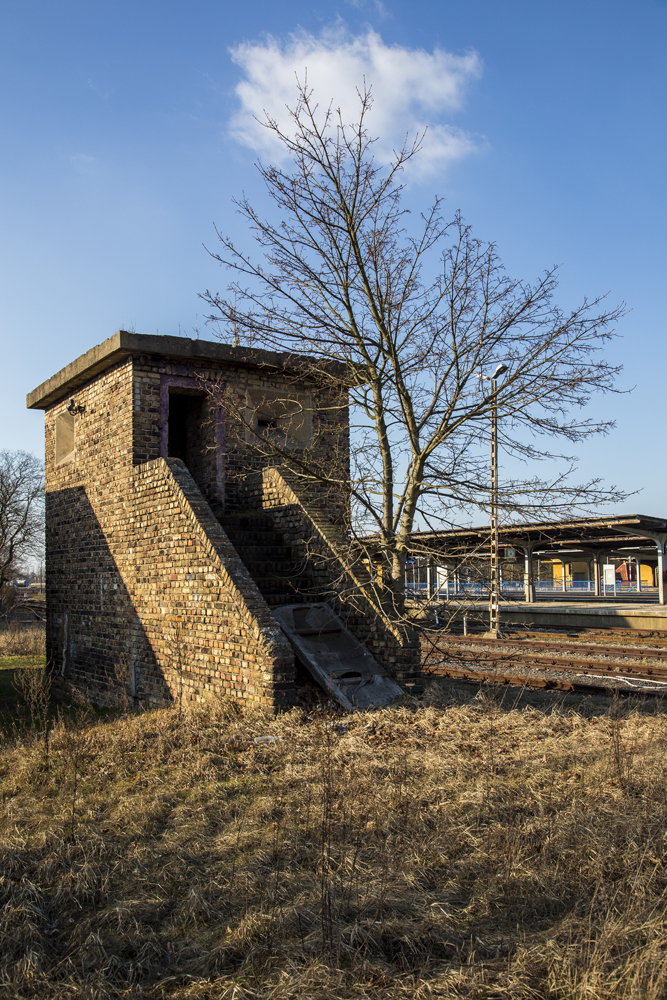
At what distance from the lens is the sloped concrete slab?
8008 millimetres

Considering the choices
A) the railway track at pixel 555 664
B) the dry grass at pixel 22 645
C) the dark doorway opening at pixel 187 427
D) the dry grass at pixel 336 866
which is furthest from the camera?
the dry grass at pixel 22 645

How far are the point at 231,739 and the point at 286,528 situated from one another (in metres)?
4.50

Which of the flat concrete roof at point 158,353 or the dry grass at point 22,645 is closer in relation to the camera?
the flat concrete roof at point 158,353

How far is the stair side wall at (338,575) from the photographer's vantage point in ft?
28.1

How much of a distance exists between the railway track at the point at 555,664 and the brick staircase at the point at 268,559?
6.61ft

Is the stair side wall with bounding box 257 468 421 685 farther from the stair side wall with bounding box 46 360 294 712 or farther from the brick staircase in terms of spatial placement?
the stair side wall with bounding box 46 360 294 712

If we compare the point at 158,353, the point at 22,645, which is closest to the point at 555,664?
the point at 158,353

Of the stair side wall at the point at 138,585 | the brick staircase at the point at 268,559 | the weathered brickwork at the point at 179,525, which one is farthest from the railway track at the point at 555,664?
the stair side wall at the point at 138,585

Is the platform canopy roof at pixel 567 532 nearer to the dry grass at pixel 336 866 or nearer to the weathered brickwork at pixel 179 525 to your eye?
the weathered brickwork at pixel 179 525

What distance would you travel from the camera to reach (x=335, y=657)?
852 cm

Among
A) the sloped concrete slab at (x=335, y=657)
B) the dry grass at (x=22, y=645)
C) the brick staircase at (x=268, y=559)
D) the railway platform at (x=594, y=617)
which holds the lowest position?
the dry grass at (x=22, y=645)

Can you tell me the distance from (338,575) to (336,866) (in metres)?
5.33

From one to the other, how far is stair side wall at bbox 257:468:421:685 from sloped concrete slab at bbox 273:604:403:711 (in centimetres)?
20

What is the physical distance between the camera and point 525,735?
22.6 ft
